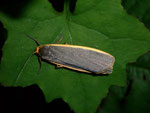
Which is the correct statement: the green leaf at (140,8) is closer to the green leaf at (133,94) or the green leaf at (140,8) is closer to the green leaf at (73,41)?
the green leaf at (73,41)

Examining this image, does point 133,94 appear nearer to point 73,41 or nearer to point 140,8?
point 73,41

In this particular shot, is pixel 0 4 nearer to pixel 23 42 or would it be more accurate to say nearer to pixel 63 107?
pixel 23 42

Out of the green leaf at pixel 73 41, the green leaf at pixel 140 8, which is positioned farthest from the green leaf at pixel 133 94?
the green leaf at pixel 140 8

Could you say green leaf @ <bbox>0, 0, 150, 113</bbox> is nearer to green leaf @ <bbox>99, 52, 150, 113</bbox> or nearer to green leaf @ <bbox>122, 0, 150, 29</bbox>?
green leaf @ <bbox>99, 52, 150, 113</bbox>

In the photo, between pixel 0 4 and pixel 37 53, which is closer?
pixel 0 4

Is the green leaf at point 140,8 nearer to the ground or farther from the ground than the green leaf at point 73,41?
farther from the ground

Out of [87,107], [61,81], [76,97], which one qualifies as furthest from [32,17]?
[87,107]

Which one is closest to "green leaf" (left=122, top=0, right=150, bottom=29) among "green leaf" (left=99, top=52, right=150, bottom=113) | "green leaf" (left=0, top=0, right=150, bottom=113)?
"green leaf" (left=0, top=0, right=150, bottom=113)
